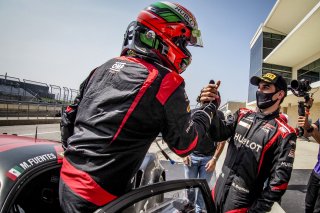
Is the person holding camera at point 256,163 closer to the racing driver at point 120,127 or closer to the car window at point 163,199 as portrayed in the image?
the car window at point 163,199

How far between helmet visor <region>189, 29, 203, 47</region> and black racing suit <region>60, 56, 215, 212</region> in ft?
1.93

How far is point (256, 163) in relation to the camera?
2.42 metres

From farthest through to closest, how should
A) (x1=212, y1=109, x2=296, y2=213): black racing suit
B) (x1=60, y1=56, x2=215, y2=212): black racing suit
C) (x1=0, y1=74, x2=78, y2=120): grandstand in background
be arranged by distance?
(x1=0, y1=74, x2=78, y2=120): grandstand in background → (x1=212, y1=109, x2=296, y2=213): black racing suit → (x1=60, y1=56, x2=215, y2=212): black racing suit

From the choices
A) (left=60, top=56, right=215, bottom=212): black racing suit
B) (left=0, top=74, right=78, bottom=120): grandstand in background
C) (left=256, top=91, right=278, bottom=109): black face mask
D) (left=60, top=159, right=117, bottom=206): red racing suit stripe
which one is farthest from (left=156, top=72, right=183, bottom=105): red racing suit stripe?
(left=0, top=74, right=78, bottom=120): grandstand in background

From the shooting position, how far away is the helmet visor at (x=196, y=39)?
2.00m

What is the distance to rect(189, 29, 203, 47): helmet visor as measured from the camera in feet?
6.56

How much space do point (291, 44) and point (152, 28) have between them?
27.1 metres

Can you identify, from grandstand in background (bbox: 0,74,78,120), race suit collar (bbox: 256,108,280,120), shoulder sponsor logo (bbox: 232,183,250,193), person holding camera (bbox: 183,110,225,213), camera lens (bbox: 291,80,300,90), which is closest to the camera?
shoulder sponsor logo (bbox: 232,183,250,193)

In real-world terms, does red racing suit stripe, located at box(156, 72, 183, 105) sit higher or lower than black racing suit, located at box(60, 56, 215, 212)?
higher

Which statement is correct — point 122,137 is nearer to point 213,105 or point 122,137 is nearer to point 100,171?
point 100,171

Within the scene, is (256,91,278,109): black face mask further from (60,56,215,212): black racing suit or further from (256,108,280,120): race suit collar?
(60,56,215,212): black racing suit

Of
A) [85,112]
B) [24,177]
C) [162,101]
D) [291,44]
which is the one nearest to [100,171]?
[85,112]

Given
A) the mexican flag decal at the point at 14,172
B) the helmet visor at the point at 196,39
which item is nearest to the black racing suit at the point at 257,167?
the helmet visor at the point at 196,39

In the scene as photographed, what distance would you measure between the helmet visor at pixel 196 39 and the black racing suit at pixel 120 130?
1.93 feet
